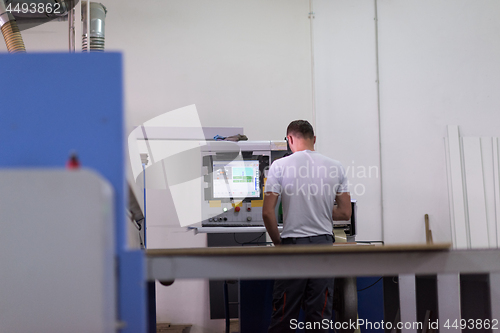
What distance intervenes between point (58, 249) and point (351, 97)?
3.59 m

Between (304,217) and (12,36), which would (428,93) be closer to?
(304,217)

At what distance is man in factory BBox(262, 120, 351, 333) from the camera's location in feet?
7.13

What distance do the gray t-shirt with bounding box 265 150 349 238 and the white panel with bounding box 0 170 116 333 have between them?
4.66 ft

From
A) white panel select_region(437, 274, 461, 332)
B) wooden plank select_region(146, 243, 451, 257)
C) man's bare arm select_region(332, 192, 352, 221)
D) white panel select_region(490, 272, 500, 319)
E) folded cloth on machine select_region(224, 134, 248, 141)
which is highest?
folded cloth on machine select_region(224, 134, 248, 141)

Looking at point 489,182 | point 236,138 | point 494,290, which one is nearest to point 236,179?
point 236,138

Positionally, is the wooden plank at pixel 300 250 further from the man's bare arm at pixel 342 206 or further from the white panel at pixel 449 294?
the white panel at pixel 449 294

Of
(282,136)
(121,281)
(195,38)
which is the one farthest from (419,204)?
(121,281)

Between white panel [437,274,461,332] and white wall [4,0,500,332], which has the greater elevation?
white wall [4,0,500,332]

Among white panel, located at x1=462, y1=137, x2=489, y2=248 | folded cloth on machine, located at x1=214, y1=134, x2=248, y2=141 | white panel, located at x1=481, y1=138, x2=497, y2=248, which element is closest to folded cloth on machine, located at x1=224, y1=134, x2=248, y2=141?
folded cloth on machine, located at x1=214, y1=134, x2=248, y2=141

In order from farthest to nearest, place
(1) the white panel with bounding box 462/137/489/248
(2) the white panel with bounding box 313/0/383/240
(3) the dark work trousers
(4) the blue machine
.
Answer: (2) the white panel with bounding box 313/0/383/240
(1) the white panel with bounding box 462/137/489/248
(3) the dark work trousers
(4) the blue machine

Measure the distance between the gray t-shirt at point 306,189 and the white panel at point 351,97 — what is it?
5.83 ft

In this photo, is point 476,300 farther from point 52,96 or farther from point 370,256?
point 52,96

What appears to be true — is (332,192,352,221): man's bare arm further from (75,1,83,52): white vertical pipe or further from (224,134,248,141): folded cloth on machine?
(75,1,83,52): white vertical pipe

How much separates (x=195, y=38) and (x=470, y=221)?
3055 millimetres
